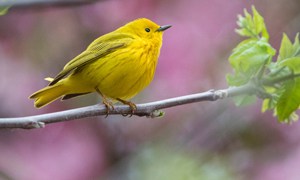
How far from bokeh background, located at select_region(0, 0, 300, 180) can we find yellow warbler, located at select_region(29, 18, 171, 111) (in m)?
0.44

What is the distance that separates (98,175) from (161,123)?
0.98ft

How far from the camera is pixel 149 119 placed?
6.14 feet

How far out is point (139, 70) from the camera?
4.21 feet

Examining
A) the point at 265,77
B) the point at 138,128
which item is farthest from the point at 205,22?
the point at 265,77

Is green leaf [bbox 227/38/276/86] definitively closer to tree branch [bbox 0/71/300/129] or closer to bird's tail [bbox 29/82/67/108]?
tree branch [bbox 0/71/300/129]

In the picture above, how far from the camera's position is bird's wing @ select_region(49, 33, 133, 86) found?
3.99 ft

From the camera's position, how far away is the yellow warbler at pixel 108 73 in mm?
1249

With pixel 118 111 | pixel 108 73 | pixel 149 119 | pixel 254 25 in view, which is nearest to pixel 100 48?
pixel 108 73

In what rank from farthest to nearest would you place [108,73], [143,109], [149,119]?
[149,119] → [108,73] → [143,109]

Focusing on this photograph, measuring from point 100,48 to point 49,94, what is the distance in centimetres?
17

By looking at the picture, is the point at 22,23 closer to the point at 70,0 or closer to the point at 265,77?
the point at 265,77

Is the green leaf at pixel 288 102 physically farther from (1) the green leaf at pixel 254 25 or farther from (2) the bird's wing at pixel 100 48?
(2) the bird's wing at pixel 100 48

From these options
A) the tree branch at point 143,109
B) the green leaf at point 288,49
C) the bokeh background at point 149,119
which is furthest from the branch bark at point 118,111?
the bokeh background at point 149,119

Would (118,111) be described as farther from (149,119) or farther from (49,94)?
(149,119)
